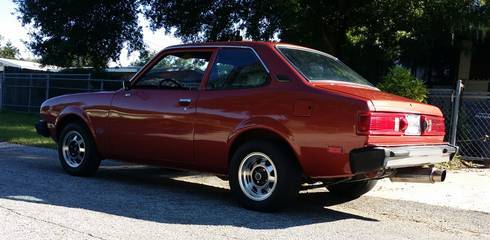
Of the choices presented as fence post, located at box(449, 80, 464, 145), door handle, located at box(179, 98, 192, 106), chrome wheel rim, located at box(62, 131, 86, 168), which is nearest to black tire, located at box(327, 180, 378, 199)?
door handle, located at box(179, 98, 192, 106)

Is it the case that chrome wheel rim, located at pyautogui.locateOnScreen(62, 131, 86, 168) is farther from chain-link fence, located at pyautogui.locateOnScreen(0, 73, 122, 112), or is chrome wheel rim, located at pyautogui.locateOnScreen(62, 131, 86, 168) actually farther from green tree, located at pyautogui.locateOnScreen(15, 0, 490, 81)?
chain-link fence, located at pyautogui.locateOnScreen(0, 73, 122, 112)

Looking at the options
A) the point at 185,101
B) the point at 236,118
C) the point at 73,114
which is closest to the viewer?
the point at 236,118

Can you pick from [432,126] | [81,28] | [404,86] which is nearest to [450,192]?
[432,126]

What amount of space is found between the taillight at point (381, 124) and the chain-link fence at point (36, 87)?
15.4 metres

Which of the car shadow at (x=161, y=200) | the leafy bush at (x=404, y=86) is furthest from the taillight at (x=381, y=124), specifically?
the leafy bush at (x=404, y=86)

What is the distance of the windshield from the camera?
6.44 m

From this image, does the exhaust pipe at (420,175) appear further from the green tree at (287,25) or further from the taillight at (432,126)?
the green tree at (287,25)

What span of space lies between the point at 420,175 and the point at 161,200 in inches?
111

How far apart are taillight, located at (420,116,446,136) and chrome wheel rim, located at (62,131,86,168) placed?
14.5 feet

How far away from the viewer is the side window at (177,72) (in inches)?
280

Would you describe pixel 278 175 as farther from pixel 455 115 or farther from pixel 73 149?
pixel 455 115

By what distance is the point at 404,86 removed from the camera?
10.5 m

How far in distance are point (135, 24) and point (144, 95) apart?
613 inches

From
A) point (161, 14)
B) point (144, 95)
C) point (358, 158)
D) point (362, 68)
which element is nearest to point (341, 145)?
point (358, 158)
